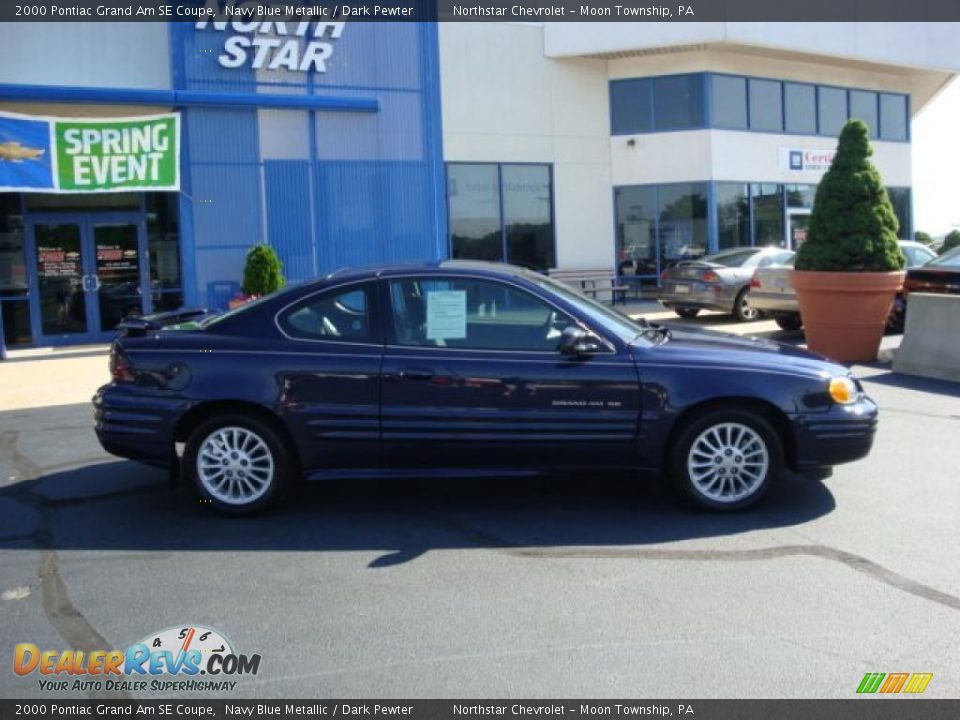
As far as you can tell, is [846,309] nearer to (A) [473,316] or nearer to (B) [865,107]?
(A) [473,316]

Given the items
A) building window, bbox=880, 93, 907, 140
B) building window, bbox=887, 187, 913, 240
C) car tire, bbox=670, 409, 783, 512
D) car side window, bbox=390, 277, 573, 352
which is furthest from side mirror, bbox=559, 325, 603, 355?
building window, bbox=887, 187, 913, 240

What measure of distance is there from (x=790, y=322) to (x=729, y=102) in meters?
8.70

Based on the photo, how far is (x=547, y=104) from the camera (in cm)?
2100

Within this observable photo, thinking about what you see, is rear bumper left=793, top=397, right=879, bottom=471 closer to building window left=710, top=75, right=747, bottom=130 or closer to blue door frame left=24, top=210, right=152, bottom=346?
blue door frame left=24, top=210, right=152, bottom=346

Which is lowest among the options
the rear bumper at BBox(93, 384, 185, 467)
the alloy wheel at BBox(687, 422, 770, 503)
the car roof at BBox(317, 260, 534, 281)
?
the alloy wheel at BBox(687, 422, 770, 503)

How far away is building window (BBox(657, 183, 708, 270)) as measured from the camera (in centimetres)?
2148

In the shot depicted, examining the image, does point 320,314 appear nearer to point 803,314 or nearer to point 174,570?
point 174,570

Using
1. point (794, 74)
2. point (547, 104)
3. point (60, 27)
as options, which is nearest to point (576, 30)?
point (547, 104)

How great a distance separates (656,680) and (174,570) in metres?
2.61

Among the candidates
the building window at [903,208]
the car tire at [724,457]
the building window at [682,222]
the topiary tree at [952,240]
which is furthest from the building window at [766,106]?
the car tire at [724,457]

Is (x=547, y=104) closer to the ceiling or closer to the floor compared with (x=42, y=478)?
closer to the ceiling

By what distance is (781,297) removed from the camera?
1419cm

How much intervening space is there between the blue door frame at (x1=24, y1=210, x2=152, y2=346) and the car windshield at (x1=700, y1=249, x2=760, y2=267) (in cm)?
997

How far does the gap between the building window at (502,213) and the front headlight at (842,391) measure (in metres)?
15.3
